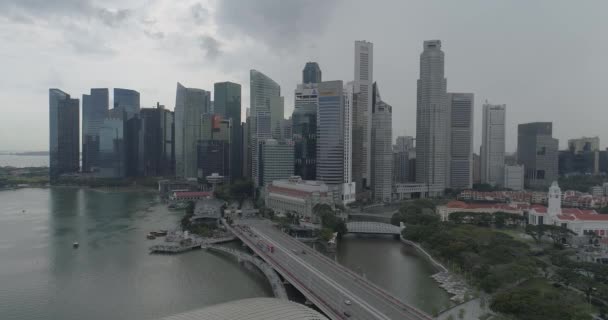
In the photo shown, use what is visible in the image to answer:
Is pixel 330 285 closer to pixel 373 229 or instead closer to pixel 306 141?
pixel 373 229

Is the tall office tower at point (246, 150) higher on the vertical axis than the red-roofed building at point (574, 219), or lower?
higher

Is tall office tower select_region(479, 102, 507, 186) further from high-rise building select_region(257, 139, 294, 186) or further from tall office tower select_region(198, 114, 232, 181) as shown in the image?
tall office tower select_region(198, 114, 232, 181)

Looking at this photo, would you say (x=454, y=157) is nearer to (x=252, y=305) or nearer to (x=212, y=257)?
(x=212, y=257)

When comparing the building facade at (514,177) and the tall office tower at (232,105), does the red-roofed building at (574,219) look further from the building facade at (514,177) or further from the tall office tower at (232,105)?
the tall office tower at (232,105)

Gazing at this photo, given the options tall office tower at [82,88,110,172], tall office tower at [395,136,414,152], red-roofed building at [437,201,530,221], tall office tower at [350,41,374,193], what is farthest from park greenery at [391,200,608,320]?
tall office tower at [82,88,110,172]

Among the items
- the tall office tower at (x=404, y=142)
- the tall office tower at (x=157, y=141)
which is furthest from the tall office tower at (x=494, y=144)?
the tall office tower at (x=157, y=141)

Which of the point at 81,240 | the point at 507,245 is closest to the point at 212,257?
the point at 81,240
